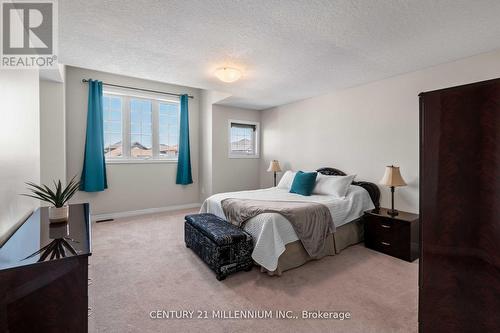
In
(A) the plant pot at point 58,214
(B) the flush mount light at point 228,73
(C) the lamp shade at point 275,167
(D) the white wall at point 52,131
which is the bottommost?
(A) the plant pot at point 58,214

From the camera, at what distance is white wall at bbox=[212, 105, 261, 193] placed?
510cm

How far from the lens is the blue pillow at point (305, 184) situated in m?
3.62

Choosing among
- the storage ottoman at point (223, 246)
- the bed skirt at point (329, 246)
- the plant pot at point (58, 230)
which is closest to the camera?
the plant pot at point (58, 230)

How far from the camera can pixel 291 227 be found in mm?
2533

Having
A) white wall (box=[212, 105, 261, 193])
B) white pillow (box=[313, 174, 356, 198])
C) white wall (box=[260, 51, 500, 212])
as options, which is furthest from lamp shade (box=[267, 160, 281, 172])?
white pillow (box=[313, 174, 356, 198])

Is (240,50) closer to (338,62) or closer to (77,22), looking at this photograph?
(338,62)

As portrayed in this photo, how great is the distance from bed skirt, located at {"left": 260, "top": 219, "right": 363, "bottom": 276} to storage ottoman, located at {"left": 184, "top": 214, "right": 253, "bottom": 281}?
27 centimetres

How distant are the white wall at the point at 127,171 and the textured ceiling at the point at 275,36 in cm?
162

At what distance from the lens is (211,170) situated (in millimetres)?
5078

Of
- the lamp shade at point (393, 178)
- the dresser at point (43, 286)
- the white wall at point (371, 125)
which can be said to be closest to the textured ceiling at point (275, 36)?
the white wall at point (371, 125)

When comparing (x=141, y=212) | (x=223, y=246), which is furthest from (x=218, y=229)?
(x=141, y=212)

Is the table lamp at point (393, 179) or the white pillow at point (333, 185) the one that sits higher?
the table lamp at point (393, 179)

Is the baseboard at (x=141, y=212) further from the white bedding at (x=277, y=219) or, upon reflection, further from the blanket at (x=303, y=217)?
the blanket at (x=303, y=217)

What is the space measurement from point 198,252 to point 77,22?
8.44 ft
